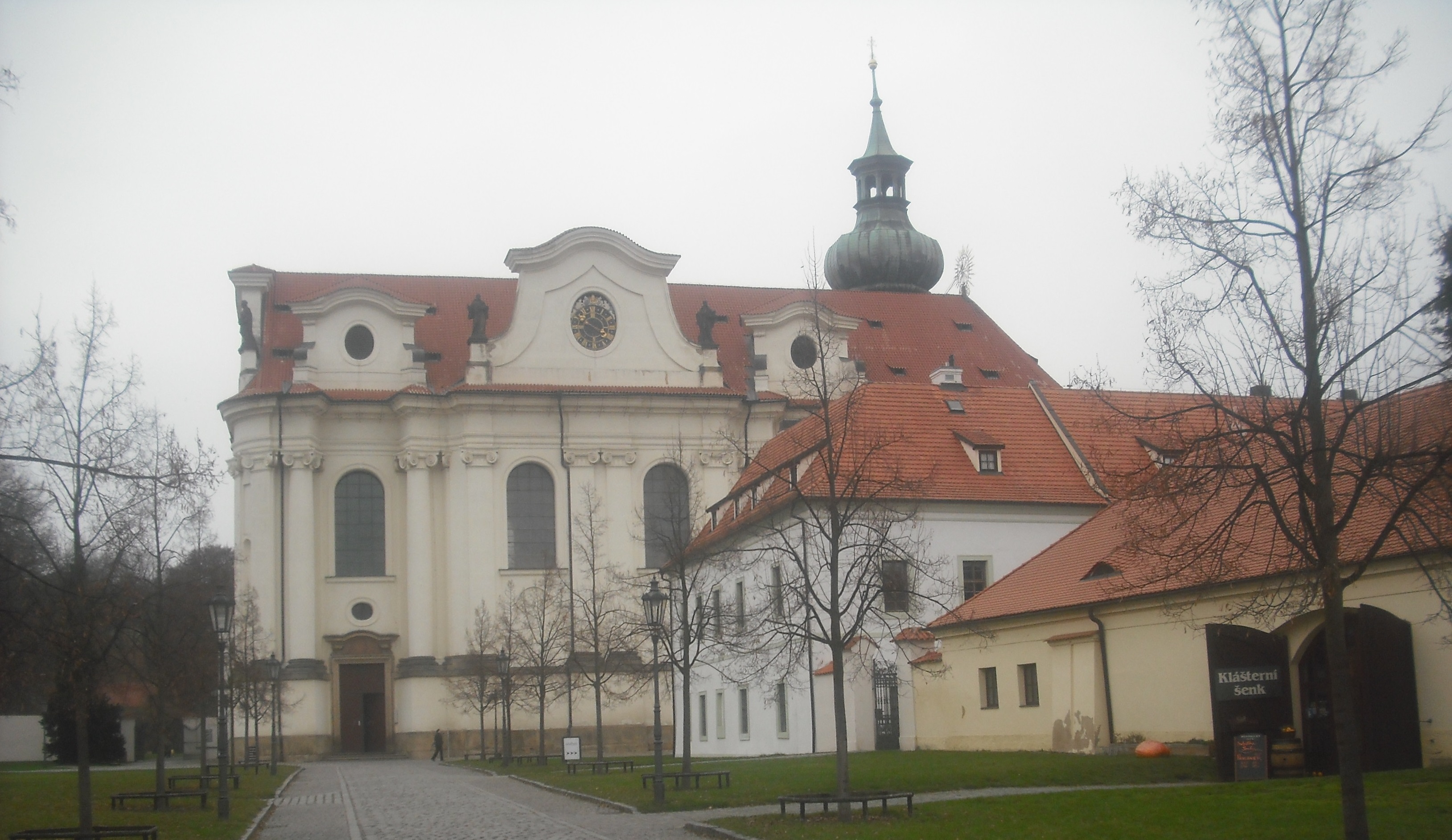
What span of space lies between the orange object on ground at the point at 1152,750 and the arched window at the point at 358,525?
4055cm

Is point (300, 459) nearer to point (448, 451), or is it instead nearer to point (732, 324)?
point (448, 451)

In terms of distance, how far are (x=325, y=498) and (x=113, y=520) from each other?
43.0 metres

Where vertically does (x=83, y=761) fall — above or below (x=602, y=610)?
below

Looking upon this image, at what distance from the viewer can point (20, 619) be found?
1585cm

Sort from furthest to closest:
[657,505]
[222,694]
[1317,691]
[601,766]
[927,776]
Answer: [657,505] < [601,766] < [927,776] < [222,694] < [1317,691]

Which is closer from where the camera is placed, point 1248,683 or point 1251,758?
point 1251,758

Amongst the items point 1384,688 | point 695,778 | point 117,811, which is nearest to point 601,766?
point 695,778

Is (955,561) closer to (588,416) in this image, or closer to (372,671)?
(588,416)

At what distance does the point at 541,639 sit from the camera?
48500 mm

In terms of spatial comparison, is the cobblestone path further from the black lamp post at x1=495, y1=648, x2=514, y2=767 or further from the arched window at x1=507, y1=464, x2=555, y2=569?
the arched window at x1=507, y1=464, x2=555, y2=569

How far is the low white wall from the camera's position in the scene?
60.8 meters

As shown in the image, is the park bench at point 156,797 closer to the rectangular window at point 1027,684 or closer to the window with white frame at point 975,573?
the rectangular window at point 1027,684

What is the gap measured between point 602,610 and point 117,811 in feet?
99.2

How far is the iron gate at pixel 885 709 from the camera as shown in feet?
126
